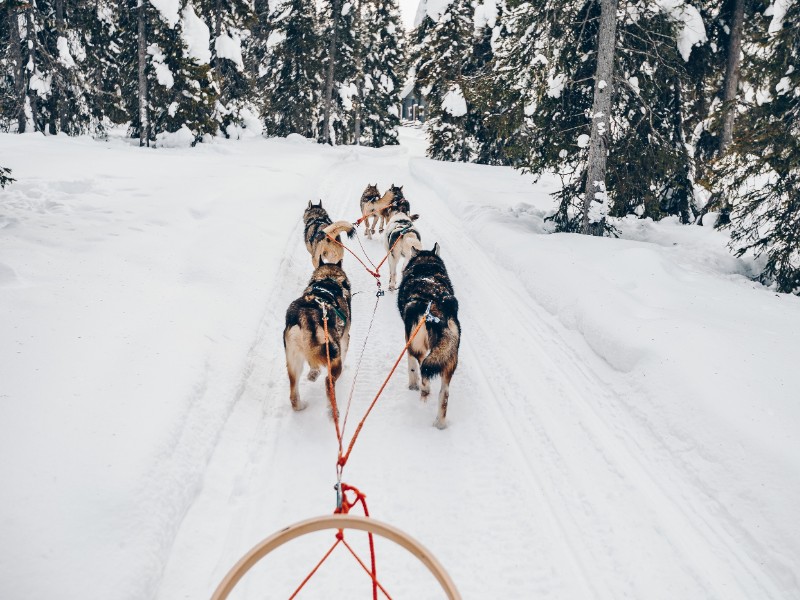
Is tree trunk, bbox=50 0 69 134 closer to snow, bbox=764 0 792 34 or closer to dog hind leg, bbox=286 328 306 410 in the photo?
dog hind leg, bbox=286 328 306 410

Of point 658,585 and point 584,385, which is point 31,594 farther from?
point 584,385

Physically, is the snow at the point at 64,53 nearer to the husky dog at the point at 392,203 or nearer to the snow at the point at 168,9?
the snow at the point at 168,9

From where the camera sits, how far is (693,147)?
41.3 feet

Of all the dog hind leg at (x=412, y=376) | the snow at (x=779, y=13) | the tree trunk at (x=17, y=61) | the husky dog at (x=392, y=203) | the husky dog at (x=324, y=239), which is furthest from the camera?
the tree trunk at (x=17, y=61)

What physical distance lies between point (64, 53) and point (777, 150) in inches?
905

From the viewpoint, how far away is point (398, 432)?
436cm

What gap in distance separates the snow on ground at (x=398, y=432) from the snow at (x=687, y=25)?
5351 millimetres

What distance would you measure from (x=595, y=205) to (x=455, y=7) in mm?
21050

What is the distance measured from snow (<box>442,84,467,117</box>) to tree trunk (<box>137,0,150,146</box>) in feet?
46.2

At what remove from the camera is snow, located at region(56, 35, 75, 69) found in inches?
707

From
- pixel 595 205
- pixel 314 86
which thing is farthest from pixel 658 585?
pixel 314 86

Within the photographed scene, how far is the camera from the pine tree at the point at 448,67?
25116mm

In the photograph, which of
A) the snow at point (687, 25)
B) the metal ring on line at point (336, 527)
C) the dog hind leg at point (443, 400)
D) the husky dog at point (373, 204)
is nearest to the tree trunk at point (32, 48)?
the husky dog at point (373, 204)

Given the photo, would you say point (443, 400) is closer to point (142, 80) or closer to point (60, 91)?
point (142, 80)
